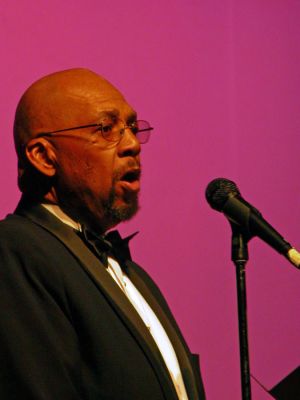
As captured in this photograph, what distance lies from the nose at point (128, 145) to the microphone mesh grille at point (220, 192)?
257 millimetres

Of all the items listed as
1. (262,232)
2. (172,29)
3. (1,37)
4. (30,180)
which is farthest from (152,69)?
(262,232)

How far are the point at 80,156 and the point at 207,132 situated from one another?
3.25 feet

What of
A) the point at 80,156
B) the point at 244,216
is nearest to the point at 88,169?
the point at 80,156

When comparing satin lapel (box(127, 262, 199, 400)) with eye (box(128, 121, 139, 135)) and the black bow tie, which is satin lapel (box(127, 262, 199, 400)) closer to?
the black bow tie

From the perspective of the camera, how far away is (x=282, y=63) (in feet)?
9.84

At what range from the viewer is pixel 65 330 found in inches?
62.9

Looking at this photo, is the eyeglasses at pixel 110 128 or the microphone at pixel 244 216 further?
the eyeglasses at pixel 110 128

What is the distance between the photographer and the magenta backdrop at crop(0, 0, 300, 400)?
2564 mm

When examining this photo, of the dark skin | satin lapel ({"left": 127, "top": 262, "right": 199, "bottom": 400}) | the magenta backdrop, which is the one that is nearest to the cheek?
the dark skin

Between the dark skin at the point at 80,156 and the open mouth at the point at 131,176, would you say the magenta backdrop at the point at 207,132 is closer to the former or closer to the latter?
the dark skin at the point at 80,156

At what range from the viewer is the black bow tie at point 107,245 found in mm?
1860

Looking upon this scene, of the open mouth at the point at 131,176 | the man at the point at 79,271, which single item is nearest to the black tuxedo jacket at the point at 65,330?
the man at the point at 79,271

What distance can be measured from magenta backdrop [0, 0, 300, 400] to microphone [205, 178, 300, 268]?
814 mm

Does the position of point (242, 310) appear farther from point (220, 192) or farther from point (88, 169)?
point (88, 169)
